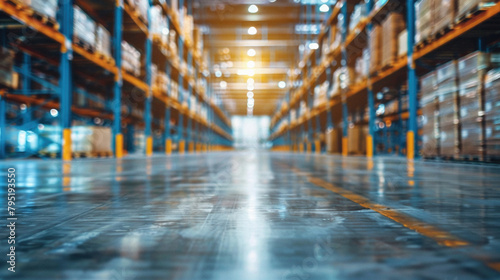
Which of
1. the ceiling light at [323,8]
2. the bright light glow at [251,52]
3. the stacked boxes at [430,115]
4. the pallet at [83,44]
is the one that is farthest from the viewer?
the bright light glow at [251,52]

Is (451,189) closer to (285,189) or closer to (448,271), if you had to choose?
(285,189)

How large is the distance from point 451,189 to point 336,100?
1141 centimetres

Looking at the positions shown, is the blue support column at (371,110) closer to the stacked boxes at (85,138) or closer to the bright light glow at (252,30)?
the stacked boxes at (85,138)

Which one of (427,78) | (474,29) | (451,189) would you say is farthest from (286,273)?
(427,78)

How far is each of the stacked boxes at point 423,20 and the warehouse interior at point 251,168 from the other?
43 millimetres

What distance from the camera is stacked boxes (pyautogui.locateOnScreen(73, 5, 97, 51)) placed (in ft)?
25.3

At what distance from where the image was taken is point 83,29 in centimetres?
809

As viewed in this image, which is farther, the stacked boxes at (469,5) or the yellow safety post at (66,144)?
the yellow safety post at (66,144)

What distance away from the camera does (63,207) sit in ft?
6.63

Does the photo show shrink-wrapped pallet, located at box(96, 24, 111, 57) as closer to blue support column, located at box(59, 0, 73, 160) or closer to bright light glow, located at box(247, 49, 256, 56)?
blue support column, located at box(59, 0, 73, 160)

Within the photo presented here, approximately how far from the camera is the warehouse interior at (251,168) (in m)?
1.07

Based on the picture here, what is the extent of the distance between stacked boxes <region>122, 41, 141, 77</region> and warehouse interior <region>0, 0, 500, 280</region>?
7cm

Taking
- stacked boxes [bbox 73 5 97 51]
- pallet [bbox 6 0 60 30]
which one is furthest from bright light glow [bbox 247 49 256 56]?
pallet [bbox 6 0 60 30]

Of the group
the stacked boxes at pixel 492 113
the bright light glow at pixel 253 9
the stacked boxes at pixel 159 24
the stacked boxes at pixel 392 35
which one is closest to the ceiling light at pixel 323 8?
the bright light glow at pixel 253 9
